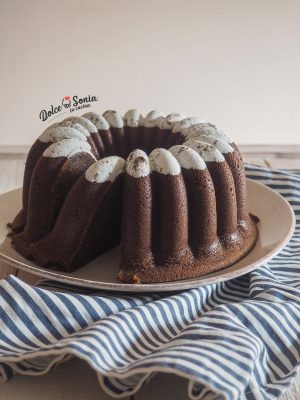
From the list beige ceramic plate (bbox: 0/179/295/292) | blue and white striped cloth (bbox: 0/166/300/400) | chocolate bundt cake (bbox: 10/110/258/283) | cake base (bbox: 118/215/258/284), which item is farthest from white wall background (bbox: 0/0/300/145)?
blue and white striped cloth (bbox: 0/166/300/400)

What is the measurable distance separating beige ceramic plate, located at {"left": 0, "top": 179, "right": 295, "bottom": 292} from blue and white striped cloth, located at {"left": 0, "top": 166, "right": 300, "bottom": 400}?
0.02 metres

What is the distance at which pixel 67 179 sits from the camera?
1002 mm

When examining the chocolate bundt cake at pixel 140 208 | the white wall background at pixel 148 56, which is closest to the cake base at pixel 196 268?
the chocolate bundt cake at pixel 140 208

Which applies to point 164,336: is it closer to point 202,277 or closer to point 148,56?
point 202,277

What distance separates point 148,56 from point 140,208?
4.02 feet

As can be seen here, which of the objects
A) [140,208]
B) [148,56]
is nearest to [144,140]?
[140,208]

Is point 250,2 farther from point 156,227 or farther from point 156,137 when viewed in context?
point 156,227

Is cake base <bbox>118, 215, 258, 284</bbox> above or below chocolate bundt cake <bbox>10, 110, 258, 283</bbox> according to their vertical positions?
below

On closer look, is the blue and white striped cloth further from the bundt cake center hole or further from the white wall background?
the white wall background

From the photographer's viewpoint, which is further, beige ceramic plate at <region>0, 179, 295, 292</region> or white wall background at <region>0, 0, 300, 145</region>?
white wall background at <region>0, 0, 300, 145</region>

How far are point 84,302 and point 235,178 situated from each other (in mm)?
391

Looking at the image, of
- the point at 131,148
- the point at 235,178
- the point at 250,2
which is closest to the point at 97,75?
the point at 250,2

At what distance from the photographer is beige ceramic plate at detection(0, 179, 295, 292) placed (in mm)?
886

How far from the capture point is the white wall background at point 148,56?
1.98m
